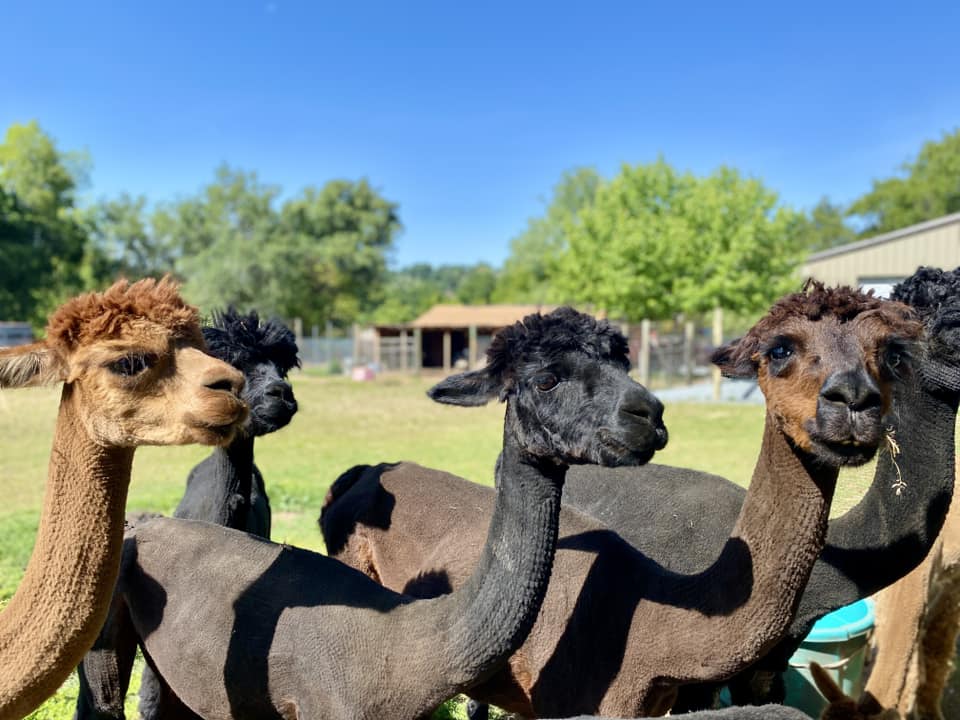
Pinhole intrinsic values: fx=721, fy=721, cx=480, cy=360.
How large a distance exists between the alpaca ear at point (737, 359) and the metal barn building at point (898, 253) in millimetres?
24391

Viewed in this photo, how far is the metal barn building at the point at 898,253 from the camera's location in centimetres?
2445

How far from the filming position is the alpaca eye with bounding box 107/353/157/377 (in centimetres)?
203

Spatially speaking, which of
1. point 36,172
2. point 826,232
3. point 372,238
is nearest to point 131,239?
point 36,172

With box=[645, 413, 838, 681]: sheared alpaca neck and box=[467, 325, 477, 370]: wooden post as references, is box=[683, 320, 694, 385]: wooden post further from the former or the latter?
box=[645, 413, 838, 681]: sheared alpaca neck

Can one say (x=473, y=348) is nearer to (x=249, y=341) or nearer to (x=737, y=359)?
(x=249, y=341)

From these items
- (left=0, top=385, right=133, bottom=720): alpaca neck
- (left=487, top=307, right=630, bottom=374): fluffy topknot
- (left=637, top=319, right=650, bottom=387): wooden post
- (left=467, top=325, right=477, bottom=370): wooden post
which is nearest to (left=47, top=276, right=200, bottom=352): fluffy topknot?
(left=0, top=385, right=133, bottom=720): alpaca neck

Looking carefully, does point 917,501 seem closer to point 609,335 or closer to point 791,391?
point 791,391

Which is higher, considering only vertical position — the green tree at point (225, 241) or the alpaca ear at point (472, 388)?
A: the green tree at point (225, 241)

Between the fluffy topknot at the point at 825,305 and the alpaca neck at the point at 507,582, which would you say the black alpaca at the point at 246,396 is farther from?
the fluffy topknot at the point at 825,305

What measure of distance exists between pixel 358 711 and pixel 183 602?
0.97 meters

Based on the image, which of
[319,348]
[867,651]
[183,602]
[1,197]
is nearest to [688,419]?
[867,651]

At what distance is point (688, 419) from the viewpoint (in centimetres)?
1681

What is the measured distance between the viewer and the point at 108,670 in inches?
120

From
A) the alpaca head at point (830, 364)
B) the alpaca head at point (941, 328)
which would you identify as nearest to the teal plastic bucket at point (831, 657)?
the alpaca head at point (941, 328)
